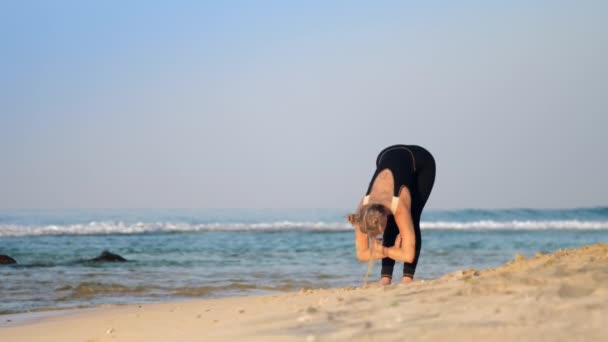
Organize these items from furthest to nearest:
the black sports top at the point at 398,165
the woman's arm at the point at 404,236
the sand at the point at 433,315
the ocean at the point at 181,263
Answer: the ocean at the point at 181,263 < the black sports top at the point at 398,165 < the woman's arm at the point at 404,236 < the sand at the point at 433,315

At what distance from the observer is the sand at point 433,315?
3490 mm

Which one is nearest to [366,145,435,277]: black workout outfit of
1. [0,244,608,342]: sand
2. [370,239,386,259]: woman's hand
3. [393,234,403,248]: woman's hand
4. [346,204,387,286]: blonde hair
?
[393,234,403,248]: woman's hand

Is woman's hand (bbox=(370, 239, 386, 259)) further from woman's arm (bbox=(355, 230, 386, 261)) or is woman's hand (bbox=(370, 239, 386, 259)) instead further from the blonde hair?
the blonde hair

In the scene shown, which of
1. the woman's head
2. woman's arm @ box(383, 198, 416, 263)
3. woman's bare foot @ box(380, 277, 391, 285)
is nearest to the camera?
the woman's head

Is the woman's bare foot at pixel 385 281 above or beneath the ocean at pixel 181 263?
above

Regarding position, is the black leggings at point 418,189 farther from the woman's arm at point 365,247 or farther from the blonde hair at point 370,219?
the blonde hair at point 370,219

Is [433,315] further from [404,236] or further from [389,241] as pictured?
[389,241]

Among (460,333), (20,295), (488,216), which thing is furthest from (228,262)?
(488,216)

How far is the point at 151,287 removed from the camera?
9.58 meters

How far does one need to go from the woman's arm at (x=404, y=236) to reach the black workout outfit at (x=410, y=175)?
183mm

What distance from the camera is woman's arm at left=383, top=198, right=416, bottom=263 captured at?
5.77 m

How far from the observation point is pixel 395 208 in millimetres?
5820

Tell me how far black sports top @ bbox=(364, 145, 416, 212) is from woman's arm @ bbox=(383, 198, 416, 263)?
0.07 meters

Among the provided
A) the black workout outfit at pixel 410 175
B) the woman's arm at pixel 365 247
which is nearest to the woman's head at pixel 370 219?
the woman's arm at pixel 365 247
